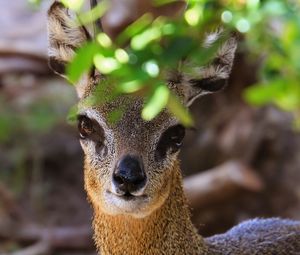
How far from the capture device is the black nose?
374 cm

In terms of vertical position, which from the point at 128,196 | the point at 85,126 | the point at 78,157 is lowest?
the point at 128,196

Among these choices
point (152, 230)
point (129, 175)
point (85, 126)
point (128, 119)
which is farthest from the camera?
point (152, 230)

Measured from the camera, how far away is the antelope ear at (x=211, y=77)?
14.7ft

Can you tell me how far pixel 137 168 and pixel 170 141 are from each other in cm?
45

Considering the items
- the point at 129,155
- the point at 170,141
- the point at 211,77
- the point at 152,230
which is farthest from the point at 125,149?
the point at 211,77

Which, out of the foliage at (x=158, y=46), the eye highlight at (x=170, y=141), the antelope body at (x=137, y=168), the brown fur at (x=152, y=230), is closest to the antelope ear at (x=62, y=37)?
the antelope body at (x=137, y=168)

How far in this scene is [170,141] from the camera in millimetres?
4199

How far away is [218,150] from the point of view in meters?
9.74

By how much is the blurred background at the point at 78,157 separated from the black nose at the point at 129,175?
4.72 meters

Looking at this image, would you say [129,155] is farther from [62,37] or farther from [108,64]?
[108,64]

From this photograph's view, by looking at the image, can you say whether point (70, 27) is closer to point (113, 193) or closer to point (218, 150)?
point (113, 193)

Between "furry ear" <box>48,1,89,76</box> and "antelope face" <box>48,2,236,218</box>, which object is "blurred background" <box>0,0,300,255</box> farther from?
"antelope face" <box>48,2,236,218</box>

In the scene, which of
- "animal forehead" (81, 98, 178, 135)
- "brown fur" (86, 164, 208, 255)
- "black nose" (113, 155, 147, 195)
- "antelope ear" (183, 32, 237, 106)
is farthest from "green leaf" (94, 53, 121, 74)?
"antelope ear" (183, 32, 237, 106)

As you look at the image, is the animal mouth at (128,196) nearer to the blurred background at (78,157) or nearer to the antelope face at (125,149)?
the antelope face at (125,149)
